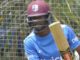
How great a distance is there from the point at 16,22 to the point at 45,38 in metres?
1.28

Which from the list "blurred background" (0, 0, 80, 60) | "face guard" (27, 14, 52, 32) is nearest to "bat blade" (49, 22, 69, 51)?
"face guard" (27, 14, 52, 32)

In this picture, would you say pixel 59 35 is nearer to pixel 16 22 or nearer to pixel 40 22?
pixel 40 22

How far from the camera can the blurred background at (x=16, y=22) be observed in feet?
12.8

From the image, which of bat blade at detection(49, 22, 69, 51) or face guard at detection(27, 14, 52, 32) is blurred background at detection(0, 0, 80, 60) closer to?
face guard at detection(27, 14, 52, 32)

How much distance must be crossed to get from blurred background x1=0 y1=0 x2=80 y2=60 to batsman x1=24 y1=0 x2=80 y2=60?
40.3 inches

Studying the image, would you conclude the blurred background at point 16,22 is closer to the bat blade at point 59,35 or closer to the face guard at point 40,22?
the face guard at point 40,22

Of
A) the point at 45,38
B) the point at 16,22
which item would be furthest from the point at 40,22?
the point at 16,22

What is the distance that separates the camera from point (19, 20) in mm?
4039

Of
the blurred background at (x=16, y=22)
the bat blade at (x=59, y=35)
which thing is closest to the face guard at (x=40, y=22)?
the bat blade at (x=59, y=35)

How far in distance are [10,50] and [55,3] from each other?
749 mm

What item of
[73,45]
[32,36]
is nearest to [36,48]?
[32,36]

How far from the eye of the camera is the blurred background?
389cm

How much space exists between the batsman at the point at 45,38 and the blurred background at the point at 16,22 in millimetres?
1024

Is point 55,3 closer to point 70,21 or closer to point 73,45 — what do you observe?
point 70,21
